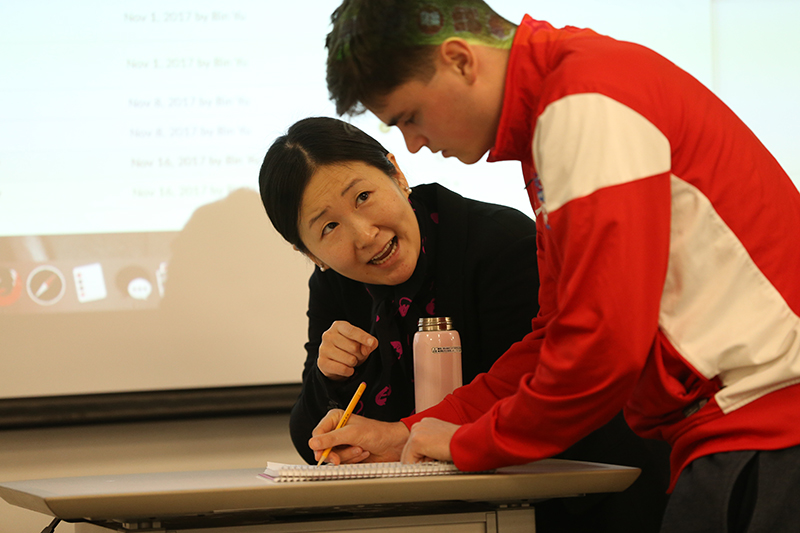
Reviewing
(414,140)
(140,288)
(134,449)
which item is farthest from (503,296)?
(134,449)

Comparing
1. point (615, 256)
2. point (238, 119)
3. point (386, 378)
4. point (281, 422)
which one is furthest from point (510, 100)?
point (281, 422)

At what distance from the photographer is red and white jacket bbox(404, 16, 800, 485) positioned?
0.70 m

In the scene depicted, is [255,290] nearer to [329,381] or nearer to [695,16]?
[329,381]

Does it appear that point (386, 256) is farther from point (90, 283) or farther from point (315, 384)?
point (90, 283)

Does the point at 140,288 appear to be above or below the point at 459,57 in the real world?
below

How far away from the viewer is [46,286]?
1844 mm

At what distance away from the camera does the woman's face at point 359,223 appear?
1291mm

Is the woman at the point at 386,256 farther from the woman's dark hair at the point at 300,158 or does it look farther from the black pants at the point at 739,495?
the black pants at the point at 739,495

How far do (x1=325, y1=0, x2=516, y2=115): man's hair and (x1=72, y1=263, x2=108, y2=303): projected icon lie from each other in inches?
49.6

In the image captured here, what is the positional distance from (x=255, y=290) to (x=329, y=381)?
0.65m

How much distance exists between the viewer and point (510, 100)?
816mm

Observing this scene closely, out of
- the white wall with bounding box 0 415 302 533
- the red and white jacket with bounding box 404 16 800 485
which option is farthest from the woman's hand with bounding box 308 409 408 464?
the white wall with bounding box 0 415 302 533

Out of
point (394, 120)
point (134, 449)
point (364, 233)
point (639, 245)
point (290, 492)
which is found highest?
point (394, 120)

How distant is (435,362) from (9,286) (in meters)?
1.30
